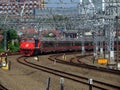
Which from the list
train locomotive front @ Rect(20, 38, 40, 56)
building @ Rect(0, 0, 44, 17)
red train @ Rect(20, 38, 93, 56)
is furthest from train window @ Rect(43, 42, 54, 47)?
building @ Rect(0, 0, 44, 17)

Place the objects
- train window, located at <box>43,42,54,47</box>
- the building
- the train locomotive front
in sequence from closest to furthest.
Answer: the building → the train locomotive front → train window, located at <box>43,42,54,47</box>

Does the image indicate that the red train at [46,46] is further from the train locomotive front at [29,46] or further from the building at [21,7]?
the building at [21,7]

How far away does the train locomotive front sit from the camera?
52.8m

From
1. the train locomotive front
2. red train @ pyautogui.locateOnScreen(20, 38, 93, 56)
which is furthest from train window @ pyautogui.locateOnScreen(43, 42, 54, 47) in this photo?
the train locomotive front

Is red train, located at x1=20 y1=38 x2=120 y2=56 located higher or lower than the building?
lower

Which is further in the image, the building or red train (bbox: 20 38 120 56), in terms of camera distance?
red train (bbox: 20 38 120 56)

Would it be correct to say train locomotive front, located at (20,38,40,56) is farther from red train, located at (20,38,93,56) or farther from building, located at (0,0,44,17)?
building, located at (0,0,44,17)

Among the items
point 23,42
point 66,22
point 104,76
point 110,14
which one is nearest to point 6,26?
point 66,22

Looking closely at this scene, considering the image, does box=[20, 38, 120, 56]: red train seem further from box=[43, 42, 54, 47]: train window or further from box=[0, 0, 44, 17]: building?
box=[0, 0, 44, 17]: building

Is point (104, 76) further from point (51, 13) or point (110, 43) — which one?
point (51, 13)

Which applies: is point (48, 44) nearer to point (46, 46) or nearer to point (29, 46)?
point (46, 46)

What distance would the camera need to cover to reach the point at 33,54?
179ft

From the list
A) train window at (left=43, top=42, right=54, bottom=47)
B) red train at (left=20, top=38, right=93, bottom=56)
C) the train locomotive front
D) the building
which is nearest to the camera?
the building

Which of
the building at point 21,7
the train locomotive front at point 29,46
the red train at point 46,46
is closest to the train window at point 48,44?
the red train at point 46,46
